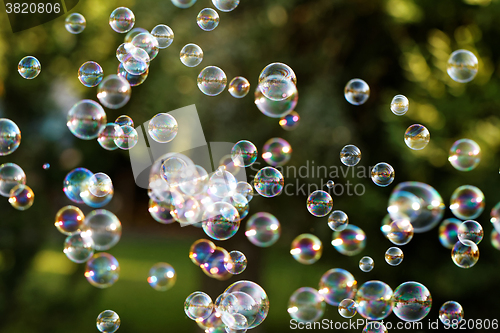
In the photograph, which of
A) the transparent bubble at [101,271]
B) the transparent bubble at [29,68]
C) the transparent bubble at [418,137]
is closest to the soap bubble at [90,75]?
the transparent bubble at [29,68]

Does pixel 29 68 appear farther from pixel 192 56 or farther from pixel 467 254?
pixel 467 254

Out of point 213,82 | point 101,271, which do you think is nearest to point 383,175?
point 213,82

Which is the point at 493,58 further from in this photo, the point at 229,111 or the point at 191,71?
the point at 191,71

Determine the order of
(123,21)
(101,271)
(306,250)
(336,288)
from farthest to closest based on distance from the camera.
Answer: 1. (123,21)
2. (306,250)
3. (101,271)
4. (336,288)

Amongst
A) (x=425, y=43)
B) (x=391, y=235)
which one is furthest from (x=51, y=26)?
(x=391, y=235)

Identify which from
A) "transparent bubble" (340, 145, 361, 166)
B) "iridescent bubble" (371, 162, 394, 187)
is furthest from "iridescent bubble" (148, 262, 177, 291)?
"iridescent bubble" (371, 162, 394, 187)

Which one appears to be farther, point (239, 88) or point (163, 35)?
point (239, 88)

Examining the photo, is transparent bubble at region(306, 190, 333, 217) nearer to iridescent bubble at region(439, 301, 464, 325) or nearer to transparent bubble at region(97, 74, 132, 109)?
iridescent bubble at region(439, 301, 464, 325)

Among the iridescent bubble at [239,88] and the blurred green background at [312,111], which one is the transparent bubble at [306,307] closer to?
the iridescent bubble at [239,88]
